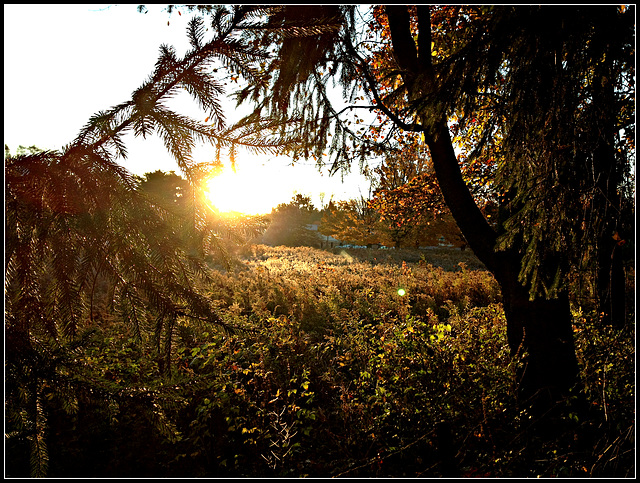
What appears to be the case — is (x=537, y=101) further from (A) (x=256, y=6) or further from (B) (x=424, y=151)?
(B) (x=424, y=151)

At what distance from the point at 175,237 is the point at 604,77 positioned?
2.35 meters

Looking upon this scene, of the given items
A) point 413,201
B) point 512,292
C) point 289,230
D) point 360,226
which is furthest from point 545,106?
point 289,230

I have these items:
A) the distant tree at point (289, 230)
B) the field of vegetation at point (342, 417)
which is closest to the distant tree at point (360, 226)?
the distant tree at point (289, 230)

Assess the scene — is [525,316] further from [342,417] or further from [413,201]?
[413,201]

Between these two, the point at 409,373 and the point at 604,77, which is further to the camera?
the point at 409,373

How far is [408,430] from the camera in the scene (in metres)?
3.05

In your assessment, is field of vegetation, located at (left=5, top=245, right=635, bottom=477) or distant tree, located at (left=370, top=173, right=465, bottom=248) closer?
field of vegetation, located at (left=5, top=245, right=635, bottom=477)

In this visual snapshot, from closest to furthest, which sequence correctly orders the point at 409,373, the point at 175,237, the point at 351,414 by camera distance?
the point at 175,237
the point at 351,414
the point at 409,373

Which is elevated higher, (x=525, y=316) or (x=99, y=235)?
(x=99, y=235)

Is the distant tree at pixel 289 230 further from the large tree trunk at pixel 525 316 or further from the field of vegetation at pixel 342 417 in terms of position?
the large tree trunk at pixel 525 316

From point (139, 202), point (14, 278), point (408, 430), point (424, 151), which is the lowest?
point (408, 430)

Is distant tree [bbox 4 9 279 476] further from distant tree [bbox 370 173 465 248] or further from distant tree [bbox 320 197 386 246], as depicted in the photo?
distant tree [bbox 320 197 386 246]

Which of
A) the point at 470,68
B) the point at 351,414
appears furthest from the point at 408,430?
the point at 470,68

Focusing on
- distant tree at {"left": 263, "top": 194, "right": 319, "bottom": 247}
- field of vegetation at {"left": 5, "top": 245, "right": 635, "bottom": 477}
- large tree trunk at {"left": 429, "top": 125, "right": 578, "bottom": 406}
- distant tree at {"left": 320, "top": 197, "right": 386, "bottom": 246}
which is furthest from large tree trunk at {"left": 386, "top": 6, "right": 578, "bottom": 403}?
distant tree at {"left": 263, "top": 194, "right": 319, "bottom": 247}
